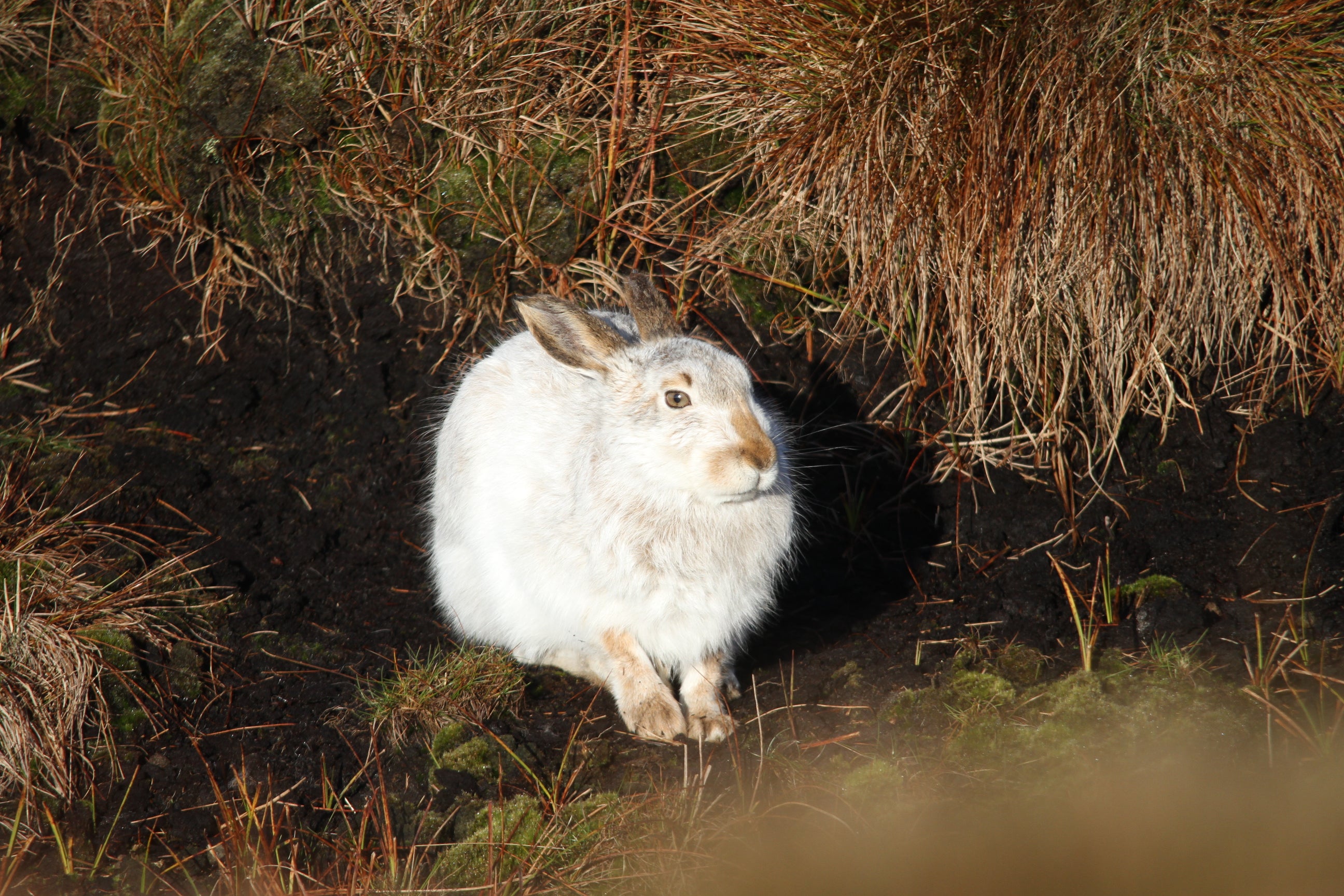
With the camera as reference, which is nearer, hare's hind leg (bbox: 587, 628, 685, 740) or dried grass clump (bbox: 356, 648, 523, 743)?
hare's hind leg (bbox: 587, 628, 685, 740)

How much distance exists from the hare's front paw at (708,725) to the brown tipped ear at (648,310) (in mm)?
1368

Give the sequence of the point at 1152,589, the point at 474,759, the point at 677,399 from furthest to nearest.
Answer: the point at 1152,589 < the point at 474,759 < the point at 677,399

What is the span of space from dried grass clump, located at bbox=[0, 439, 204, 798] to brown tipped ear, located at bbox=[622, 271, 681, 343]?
86.0 inches

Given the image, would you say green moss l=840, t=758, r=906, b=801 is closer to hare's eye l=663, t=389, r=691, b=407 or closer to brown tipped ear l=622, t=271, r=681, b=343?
hare's eye l=663, t=389, r=691, b=407

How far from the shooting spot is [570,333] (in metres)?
3.55

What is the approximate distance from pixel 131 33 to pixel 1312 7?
5.61 meters

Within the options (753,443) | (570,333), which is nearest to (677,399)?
(753,443)

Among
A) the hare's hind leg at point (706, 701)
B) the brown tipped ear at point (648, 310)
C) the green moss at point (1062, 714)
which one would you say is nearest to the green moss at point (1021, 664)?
the green moss at point (1062, 714)

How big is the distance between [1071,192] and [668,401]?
2.20 metres

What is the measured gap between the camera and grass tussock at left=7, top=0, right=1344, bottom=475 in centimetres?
429

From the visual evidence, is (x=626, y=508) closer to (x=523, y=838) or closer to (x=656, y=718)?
(x=656, y=718)

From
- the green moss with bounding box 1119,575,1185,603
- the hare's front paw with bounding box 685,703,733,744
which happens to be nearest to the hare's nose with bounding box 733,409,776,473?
the hare's front paw with bounding box 685,703,733,744

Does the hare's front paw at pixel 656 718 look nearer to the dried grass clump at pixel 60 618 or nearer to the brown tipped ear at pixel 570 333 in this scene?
the brown tipped ear at pixel 570 333

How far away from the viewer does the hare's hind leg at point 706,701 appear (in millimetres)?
3564
